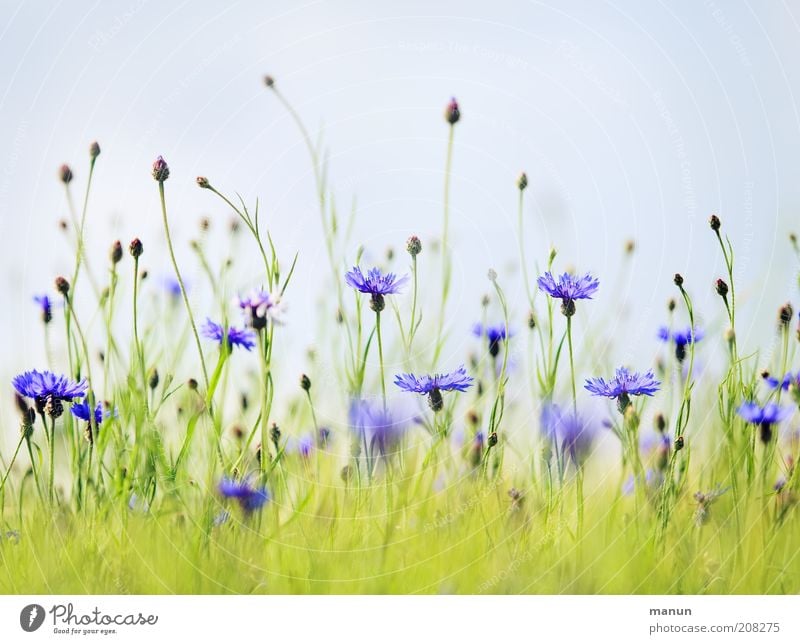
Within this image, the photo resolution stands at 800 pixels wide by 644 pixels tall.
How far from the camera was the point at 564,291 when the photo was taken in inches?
79.3

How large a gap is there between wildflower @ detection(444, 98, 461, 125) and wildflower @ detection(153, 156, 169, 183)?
0.61m

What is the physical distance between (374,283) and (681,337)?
69cm

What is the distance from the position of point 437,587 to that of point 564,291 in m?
0.64

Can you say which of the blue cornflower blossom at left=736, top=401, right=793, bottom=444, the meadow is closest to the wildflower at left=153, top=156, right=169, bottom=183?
the meadow

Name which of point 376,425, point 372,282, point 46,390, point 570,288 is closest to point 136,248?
point 46,390

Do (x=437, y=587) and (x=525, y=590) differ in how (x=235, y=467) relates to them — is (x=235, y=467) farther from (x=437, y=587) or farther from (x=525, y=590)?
(x=525, y=590)

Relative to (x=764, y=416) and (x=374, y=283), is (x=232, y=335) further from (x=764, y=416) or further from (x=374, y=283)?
(x=764, y=416)

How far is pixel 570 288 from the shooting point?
2.01 meters

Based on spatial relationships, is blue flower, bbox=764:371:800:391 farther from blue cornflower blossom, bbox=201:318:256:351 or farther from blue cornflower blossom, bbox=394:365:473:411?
blue cornflower blossom, bbox=201:318:256:351

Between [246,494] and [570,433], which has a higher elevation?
[570,433]

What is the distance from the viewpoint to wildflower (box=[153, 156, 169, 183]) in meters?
1.95

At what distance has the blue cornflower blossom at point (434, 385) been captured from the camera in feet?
6.55

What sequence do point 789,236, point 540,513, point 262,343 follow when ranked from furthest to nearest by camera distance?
point 789,236 < point 540,513 < point 262,343
